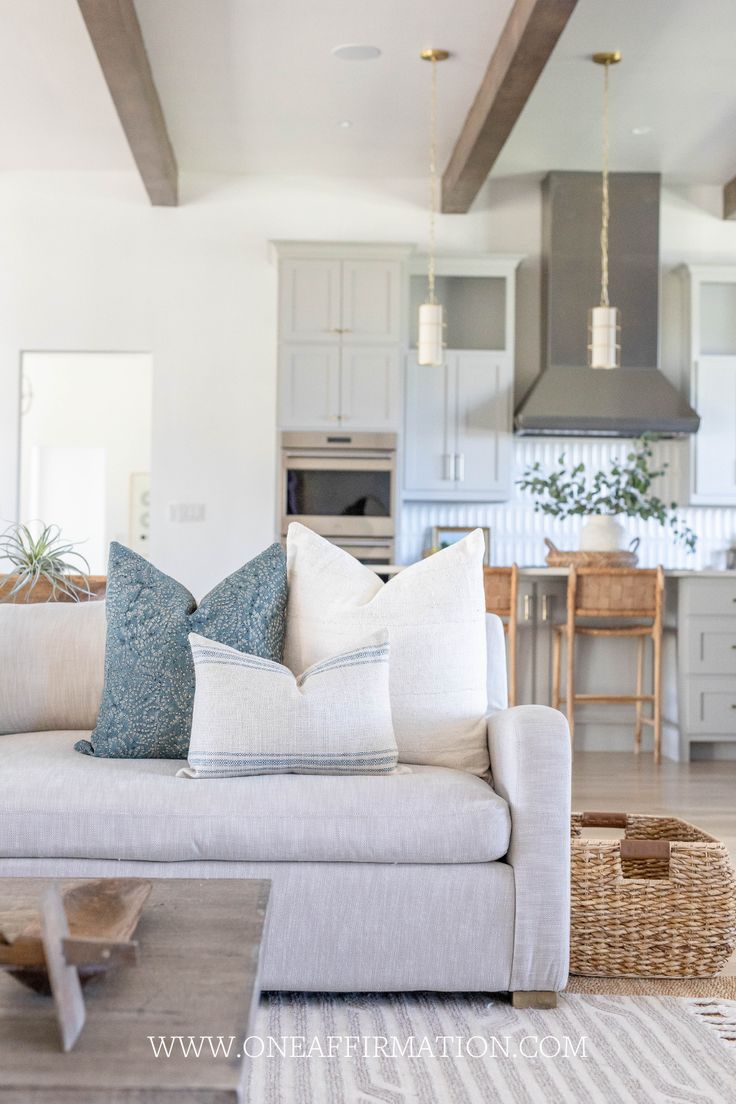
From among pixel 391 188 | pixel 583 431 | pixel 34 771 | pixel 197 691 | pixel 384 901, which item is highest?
pixel 391 188

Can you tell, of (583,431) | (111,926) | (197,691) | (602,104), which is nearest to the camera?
(111,926)

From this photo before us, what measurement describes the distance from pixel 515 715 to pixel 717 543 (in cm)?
527

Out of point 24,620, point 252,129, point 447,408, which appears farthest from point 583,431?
point 24,620

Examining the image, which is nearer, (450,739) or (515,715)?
(515,715)

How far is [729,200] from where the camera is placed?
7.10m

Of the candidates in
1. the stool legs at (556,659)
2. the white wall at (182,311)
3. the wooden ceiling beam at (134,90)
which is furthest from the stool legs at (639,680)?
the wooden ceiling beam at (134,90)

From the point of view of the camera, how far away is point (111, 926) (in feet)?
4.46

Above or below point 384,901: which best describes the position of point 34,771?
above

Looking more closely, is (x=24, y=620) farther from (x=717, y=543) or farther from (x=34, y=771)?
(x=717, y=543)

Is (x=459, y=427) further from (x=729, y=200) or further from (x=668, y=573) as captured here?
(x=729, y=200)

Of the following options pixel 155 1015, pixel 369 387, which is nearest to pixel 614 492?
pixel 369 387

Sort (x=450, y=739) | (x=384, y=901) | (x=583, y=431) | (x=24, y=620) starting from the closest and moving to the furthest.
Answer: (x=384, y=901) → (x=450, y=739) → (x=24, y=620) → (x=583, y=431)

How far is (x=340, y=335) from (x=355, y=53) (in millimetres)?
1700

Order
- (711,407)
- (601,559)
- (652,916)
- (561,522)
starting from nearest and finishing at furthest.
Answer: (652,916) < (601,559) < (711,407) < (561,522)
